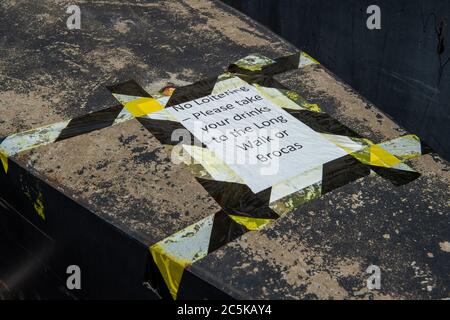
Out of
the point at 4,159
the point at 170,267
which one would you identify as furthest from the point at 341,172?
the point at 4,159

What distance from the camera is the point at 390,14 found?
2553mm

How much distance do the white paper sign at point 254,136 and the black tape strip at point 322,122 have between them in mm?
35

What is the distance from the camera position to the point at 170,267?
5.07ft

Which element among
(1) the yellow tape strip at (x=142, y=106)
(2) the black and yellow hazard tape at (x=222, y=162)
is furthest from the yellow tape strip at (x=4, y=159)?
(1) the yellow tape strip at (x=142, y=106)

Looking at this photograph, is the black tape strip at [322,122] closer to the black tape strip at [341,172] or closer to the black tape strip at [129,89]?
the black tape strip at [341,172]

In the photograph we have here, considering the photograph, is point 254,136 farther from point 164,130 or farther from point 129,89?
point 129,89

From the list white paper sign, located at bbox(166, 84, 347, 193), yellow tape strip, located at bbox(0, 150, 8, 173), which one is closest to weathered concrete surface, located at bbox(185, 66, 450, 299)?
white paper sign, located at bbox(166, 84, 347, 193)

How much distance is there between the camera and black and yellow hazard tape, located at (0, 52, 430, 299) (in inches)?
63.0

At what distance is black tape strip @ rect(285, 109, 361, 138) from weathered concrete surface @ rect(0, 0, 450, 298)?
0.06m

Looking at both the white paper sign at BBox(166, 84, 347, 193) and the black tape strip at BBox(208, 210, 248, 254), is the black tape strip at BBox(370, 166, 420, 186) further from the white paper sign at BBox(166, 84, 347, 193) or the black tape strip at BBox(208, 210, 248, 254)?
the black tape strip at BBox(208, 210, 248, 254)

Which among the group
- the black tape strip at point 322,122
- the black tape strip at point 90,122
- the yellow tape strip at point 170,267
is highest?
the black tape strip at point 90,122

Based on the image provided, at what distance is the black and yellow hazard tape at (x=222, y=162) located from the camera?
1.60 metres
